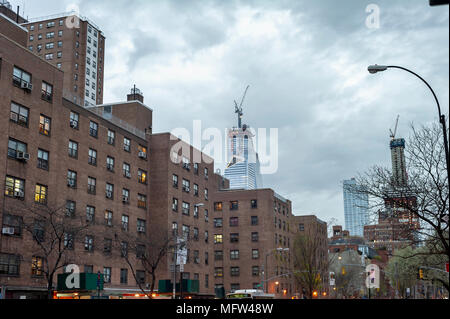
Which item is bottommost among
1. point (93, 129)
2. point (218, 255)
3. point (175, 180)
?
point (218, 255)

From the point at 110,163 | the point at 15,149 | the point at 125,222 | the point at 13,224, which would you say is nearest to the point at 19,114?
the point at 15,149

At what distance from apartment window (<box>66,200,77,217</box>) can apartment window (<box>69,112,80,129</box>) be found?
26.9 feet

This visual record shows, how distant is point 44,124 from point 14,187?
24.9 ft

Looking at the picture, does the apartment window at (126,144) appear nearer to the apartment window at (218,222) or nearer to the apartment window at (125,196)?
the apartment window at (125,196)

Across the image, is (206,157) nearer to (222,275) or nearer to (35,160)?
(222,275)

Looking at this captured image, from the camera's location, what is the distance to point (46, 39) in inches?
5143

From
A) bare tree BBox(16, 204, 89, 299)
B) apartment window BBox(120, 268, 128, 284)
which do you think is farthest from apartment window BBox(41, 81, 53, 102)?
apartment window BBox(120, 268, 128, 284)

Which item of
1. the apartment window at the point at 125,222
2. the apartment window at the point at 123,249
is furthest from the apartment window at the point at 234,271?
the apartment window at the point at 123,249

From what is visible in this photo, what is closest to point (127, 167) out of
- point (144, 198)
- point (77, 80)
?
point (144, 198)

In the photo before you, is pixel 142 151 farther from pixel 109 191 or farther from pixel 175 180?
pixel 109 191

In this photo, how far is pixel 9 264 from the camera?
45.3 meters

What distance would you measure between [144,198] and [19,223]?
2658 centimetres

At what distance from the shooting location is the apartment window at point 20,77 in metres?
48.2

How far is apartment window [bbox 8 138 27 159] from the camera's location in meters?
47.1
